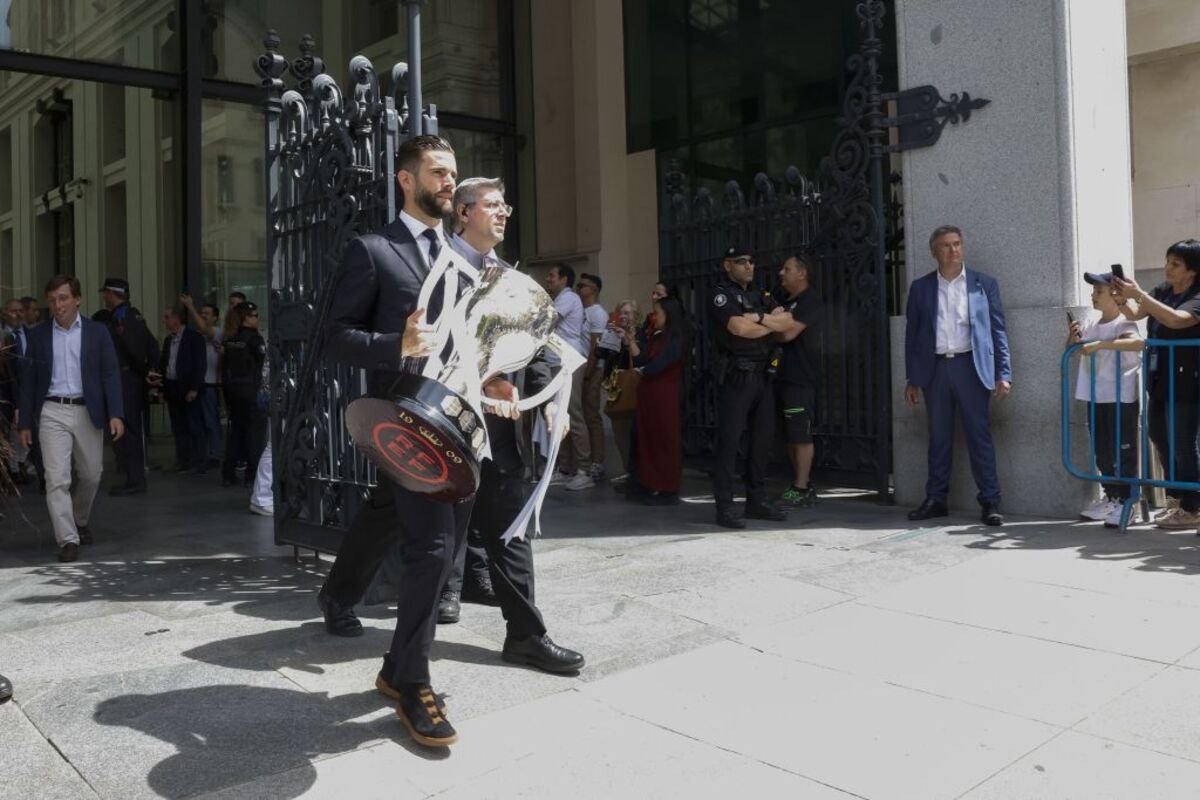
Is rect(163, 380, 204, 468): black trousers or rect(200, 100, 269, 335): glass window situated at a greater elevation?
rect(200, 100, 269, 335): glass window

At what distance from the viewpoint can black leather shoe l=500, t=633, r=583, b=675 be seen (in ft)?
13.9

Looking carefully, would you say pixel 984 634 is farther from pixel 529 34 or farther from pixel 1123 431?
pixel 529 34

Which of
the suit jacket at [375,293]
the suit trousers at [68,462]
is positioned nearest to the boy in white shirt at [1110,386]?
the suit jacket at [375,293]

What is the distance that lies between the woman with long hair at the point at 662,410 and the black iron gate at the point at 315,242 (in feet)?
11.0

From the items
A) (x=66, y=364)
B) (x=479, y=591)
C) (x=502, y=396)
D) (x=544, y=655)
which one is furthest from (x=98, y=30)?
(x=544, y=655)

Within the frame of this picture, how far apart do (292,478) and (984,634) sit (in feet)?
12.3

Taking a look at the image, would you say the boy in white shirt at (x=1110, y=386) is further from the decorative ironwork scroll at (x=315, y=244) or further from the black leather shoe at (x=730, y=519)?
the decorative ironwork scroll at (x=315, y=244)

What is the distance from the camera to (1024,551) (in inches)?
252

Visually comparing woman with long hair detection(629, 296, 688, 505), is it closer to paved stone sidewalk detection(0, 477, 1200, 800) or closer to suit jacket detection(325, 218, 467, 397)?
paved stone sidewalk detection(0, 477, 1200, 800)

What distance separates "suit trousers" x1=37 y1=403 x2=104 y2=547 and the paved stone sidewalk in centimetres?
42

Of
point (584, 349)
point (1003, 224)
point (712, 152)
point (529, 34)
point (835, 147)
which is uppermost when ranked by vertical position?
point (529, 34)

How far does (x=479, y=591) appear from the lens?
211 inches

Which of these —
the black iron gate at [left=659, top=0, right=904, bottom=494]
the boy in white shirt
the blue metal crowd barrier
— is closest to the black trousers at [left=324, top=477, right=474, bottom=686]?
the blue metal crowd barrier

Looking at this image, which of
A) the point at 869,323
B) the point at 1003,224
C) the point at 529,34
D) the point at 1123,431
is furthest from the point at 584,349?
the point at 529,34
